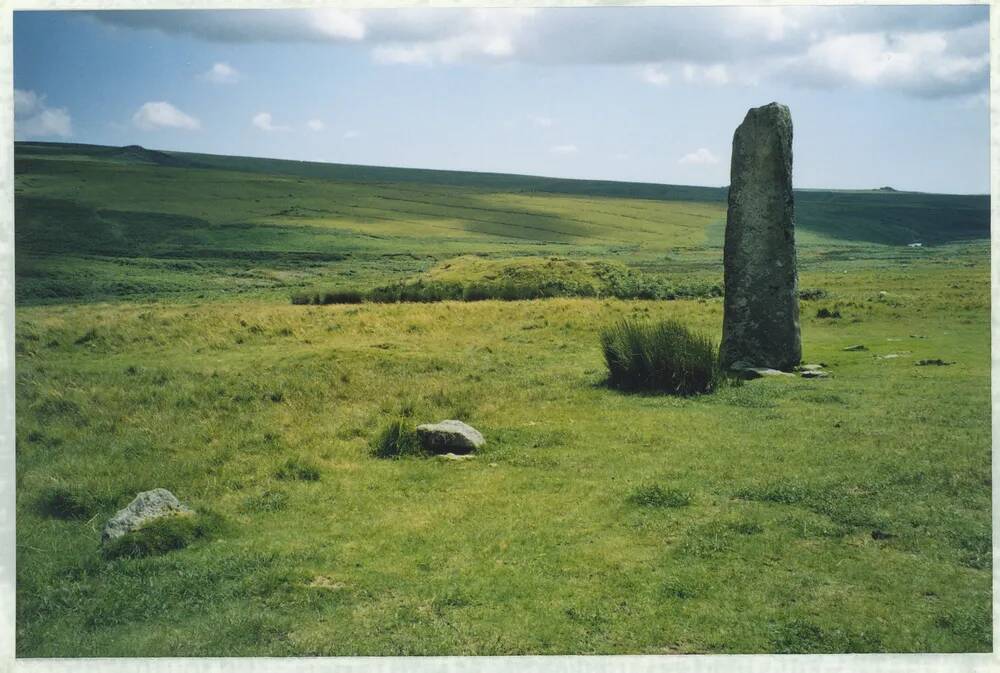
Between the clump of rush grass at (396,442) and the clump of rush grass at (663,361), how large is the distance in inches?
198

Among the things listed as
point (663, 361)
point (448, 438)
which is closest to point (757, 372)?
point (663, 361)

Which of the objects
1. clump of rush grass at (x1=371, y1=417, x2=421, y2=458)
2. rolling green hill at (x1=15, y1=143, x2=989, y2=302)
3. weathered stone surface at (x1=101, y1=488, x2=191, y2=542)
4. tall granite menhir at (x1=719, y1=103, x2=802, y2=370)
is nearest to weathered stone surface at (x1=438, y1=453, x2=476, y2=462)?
clump of rush grass at (x1=371, y1=417, x2=421, y2=458)

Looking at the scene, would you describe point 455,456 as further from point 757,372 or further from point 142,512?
point 757,372

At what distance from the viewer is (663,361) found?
15445 millimetres

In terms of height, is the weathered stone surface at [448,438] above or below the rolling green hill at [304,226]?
below

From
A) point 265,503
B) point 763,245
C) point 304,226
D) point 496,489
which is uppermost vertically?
point 763,245

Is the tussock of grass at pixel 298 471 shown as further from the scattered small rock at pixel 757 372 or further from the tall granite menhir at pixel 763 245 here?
the tall granite menhir at pixel 763 245

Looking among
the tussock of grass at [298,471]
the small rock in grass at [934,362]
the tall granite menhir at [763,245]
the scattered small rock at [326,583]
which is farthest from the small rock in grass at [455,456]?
the small rock in grass at [934,362]

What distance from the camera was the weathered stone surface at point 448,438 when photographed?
39.1 feet

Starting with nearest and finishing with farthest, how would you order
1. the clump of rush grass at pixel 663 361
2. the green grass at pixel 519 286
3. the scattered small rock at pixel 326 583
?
the scattered small rock at pixel 326 583
the clump of rush grass at pixel 663 361
the green grass at pixel 519 286

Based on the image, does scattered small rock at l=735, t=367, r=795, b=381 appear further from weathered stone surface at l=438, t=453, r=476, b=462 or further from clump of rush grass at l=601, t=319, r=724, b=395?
weathered stone surface at l=438, t=453, r=476, b=462

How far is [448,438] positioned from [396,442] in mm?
717

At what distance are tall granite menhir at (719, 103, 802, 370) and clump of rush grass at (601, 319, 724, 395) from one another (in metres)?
1.28

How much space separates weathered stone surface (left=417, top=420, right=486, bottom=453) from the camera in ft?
39.1
